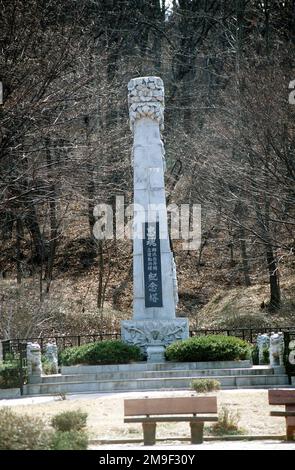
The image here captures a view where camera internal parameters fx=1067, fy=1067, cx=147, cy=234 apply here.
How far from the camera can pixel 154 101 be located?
29750mm

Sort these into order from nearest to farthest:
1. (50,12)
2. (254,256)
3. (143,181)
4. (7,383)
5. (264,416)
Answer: (264,416), (7,383), (143,181), (50,12), (254,256)

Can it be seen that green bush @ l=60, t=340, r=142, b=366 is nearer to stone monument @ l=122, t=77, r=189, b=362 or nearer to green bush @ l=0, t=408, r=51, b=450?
stone monument @ l=122, t=77, r=189, b=362

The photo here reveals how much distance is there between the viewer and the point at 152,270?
1134 inches

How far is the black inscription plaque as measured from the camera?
28.8 meters

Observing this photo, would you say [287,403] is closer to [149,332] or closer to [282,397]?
[282,397]

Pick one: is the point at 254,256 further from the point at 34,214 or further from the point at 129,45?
the point at 129,45

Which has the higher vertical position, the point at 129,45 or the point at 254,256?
the point at 129,45

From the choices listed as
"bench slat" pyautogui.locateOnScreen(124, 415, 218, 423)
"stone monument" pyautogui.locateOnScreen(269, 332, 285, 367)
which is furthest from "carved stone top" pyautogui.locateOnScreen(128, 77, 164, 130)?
"bench slat" pyautogui.locateOnScreen(124, 415, 218, 423)

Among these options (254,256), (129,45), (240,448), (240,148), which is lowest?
(240,448)

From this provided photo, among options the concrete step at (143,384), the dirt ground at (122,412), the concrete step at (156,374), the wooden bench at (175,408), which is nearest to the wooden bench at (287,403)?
the dirt ground at (122,412)

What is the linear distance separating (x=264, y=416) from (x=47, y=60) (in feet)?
48.6

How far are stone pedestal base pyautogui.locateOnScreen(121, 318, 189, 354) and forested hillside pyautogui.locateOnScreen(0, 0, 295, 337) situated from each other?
5606 millimetres

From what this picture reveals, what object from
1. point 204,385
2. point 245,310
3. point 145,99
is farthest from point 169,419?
point 245,310

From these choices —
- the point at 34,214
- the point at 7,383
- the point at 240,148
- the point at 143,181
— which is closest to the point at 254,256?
the point at 240,148
